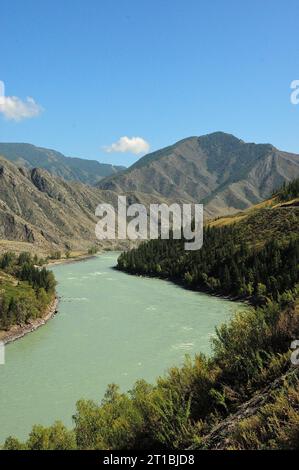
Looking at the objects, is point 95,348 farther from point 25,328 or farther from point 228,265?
point 228,265

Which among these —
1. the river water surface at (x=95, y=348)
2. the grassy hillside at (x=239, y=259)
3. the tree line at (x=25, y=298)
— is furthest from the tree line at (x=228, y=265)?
the tree line at (x=25, y=298)

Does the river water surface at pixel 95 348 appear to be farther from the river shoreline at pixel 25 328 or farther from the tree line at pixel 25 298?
the tree line at pixel 25 298

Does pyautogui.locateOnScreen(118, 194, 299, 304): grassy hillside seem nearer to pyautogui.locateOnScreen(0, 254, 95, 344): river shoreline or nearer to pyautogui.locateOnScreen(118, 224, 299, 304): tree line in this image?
pyautogui.locateOnScreen(118, 224, 299, 304): tree line

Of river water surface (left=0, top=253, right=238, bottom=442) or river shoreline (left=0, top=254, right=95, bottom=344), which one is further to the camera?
river shoreline (left=0, top=254, right=95, bottom=344)

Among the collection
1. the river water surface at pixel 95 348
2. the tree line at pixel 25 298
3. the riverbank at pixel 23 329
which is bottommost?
the river water surface at pixel 95 348

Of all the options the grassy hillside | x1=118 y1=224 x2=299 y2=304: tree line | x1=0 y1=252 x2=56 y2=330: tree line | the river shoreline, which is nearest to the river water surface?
the river shoreline

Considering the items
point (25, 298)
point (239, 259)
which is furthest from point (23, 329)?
point (239, 259)

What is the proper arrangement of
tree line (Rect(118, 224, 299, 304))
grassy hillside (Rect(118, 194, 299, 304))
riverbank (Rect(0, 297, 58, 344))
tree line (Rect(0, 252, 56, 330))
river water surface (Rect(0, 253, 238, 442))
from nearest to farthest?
1. river water surface (Rect(0, 253, 238, 442))
2. riverbank (Rect(0, 297, 58, 344))
3. tree line (Rect(0, 252, 56, 330))
4. tree line (Rect(118, 224, 299, 304))
5. grassy hillside (Rect(118, 194, 299, 304))
